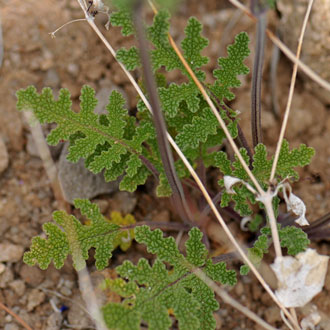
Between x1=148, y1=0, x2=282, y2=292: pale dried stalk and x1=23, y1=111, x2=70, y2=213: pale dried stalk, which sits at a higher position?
x1=148, y1=0, x2=282, y2=292: pale dried stalk

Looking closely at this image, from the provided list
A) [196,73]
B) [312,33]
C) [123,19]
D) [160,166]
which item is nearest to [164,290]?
[160,166]

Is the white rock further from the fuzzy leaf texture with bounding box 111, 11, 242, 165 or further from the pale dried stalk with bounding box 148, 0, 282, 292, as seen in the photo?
the fuzzy leaf texture with bounding box 111, 11, 242, 165

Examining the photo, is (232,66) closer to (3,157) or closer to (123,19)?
(123,19)

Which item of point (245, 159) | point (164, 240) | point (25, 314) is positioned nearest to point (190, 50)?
point (245, 159)

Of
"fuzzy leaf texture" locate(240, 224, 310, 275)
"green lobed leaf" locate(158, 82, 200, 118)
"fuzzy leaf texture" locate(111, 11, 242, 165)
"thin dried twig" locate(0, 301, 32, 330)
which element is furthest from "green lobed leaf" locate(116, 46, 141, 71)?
"thin dried twig" locate(0, 301, 32, 330)

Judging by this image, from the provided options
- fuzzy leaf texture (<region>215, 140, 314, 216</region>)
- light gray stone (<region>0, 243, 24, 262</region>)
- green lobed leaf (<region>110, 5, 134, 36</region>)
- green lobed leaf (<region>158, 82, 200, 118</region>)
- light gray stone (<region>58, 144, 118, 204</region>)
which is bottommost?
light gray stone (<region>0, 243, 24, 262</region>)

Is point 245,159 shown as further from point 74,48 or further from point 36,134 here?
point 74,48
